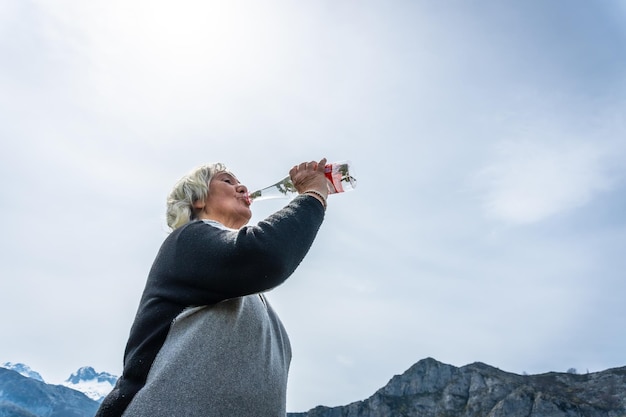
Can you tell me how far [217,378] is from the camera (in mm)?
2848

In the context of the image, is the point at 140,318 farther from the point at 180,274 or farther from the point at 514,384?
the point at 514,384

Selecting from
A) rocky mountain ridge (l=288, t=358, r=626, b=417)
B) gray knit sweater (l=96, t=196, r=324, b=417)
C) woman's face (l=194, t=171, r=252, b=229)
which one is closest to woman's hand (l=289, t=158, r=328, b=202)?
gray knit sweater (l=96, t=196, r=324, b=417)

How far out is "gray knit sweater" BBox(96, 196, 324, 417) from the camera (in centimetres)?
280

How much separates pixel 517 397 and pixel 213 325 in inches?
7239

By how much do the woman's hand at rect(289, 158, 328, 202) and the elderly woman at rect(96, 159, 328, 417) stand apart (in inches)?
5.1

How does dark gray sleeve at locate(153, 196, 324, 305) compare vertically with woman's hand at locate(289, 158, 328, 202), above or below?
below

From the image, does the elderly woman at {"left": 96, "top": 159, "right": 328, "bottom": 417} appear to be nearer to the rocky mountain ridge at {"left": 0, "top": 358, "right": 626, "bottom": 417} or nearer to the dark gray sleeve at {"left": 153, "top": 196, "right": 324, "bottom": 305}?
the dark gray sleeve at {"left": 153, "top": 196, "right": 324, "bottom": 305}

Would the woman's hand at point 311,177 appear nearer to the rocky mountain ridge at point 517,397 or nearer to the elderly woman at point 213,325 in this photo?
the elderly woman at point 213,325

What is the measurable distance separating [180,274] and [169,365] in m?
0.54

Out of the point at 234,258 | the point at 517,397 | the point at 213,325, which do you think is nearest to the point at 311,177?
the point at 234,258

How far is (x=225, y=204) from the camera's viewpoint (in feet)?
13.1

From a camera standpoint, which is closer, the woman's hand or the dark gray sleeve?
the dark gray sleeve

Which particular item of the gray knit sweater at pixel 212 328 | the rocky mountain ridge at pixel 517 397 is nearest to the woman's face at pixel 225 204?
the gray knit sweater at pixel 212 328

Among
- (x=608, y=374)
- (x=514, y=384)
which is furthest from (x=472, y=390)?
(x=608, y=374)
